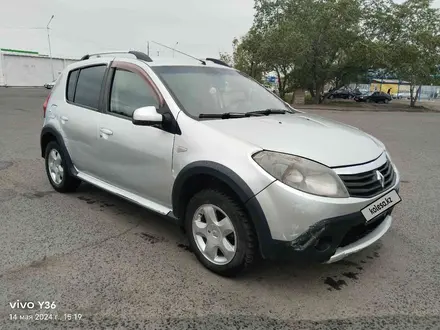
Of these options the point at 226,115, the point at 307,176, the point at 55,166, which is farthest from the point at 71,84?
the point at 307,176

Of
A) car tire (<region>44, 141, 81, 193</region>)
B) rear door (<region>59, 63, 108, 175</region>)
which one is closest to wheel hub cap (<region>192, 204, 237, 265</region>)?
rear door (<region>59, 63, 108, 175</region>)

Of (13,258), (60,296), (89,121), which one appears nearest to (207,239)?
(60,296)

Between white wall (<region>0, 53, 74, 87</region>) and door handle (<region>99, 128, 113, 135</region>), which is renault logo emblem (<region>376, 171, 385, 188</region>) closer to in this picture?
door handle (<region>99, 128, 113, 135</region>)

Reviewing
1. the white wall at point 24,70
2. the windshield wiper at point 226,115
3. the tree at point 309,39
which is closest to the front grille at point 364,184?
the windshield wiper at point 226,115

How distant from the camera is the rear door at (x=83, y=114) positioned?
421 cm

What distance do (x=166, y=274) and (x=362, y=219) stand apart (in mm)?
1572

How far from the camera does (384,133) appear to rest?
13.0 metres

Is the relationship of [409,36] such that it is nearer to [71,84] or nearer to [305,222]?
[71,84]

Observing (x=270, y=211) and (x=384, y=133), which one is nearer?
(x=270, y=211)

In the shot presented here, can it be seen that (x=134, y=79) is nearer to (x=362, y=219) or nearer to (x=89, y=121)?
(x=89, y=121)

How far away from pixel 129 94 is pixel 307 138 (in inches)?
73.0

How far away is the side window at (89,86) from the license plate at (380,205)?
2935 mm

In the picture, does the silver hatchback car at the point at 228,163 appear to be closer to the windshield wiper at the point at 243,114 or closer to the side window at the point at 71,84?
the windshield wiper at the point at 243,114

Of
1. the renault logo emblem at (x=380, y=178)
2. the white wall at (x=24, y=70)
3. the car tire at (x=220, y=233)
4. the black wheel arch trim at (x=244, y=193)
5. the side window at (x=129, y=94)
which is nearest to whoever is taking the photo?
the black wheel arch trim at (x=244, y=193)
